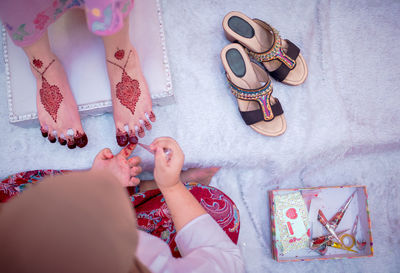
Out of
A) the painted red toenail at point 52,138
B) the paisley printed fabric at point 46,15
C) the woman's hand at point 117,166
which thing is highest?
the paisley printed fabric at point 46,15

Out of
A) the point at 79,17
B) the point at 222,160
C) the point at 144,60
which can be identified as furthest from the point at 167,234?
the point at 79,17

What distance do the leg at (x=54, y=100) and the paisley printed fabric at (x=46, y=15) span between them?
106 millimetres

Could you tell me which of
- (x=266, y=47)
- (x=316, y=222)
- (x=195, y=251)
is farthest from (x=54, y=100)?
(x=316, y=222)

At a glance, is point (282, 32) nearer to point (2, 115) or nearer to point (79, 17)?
point (79, 17)

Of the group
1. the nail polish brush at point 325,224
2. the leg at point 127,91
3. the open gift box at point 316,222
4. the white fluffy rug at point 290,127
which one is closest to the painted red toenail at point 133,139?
the leg at point 127,91

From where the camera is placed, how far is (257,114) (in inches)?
37.3

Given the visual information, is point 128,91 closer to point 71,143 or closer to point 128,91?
point 128,91

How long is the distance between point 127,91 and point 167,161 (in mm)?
311

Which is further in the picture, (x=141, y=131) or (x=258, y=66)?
(x=258, y=66)

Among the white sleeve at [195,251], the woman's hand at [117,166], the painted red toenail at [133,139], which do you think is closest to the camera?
the white sleeve at [195,251]

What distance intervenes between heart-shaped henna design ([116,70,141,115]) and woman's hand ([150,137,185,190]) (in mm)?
250

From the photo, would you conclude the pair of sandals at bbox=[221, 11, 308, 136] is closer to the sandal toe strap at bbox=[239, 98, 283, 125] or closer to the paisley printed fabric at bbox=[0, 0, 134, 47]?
the sandal toe strap at bbox=[239, 98, 283, 125]

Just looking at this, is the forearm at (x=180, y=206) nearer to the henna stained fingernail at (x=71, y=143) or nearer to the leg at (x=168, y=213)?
the leg at (x=168, y=213)

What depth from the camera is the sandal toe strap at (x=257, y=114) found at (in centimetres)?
95
